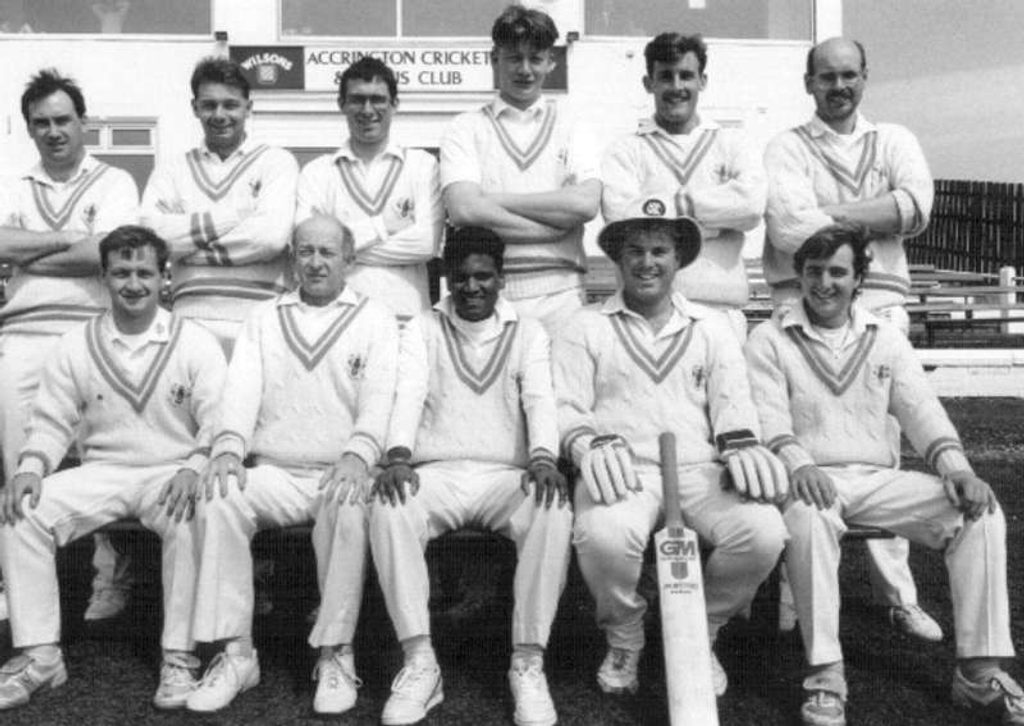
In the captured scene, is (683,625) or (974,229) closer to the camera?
(683,625)

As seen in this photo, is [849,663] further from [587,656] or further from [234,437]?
[234,437]

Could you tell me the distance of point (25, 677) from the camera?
3.60m

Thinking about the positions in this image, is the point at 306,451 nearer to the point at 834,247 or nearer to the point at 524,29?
the point at 524,29

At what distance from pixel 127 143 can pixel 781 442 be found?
32.9 feet

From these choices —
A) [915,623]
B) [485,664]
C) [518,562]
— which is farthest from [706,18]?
[518,562]

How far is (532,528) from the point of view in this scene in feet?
11.7

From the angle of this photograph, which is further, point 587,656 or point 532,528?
point 587,656

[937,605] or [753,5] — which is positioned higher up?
[753,5]

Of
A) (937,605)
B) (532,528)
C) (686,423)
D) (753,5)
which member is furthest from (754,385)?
(753,5)

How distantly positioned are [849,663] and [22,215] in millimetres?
3423

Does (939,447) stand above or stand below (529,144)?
below

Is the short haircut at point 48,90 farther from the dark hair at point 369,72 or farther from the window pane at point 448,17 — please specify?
the window pane at point 448,17

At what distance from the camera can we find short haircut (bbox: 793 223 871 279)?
3891 millimetres

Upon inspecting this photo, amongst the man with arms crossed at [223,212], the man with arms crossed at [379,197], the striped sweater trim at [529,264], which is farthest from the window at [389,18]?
the striped sweater trim at [529,264]
